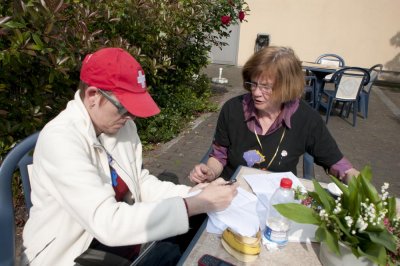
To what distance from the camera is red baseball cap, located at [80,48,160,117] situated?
1.43m

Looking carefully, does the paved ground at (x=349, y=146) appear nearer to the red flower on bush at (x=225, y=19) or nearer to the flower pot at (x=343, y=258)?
the red flower on bush at (x=225, y=19)

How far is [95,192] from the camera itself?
133 cm

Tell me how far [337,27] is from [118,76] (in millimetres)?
11470

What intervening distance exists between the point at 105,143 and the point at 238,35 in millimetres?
11452

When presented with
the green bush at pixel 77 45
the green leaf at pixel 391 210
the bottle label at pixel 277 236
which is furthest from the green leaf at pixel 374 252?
the green bush at pixel 77 45

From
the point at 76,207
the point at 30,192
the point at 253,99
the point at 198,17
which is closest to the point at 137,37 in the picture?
the point at 198,17

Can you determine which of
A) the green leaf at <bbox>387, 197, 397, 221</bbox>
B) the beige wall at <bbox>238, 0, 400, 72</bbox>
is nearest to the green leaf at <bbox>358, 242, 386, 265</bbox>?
the green leaf at <bbox>387, 197, 397, 221</bbox>

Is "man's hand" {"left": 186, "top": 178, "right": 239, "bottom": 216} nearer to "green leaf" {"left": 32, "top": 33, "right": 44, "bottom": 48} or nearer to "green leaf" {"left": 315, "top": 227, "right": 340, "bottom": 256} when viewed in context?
Result: "green leaf" {"left": 315, "top": 227, "right": 340, "bottom": 256}

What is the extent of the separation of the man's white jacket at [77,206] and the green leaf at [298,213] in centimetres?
42

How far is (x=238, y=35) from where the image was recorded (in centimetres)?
1239

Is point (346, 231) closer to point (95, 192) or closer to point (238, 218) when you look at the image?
point (238, 218)

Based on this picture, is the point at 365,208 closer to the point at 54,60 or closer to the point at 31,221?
the point at 31,221

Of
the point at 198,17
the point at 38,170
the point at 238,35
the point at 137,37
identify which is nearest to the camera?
the point at 38,170

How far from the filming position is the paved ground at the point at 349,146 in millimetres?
4281
